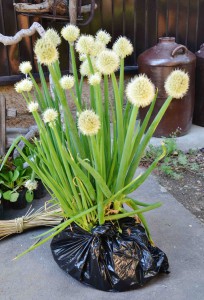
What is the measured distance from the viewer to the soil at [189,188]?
2772 mm

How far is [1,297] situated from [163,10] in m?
3.65

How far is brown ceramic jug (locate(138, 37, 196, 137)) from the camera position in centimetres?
381

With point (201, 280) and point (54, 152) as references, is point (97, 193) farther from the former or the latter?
point (201, 280)

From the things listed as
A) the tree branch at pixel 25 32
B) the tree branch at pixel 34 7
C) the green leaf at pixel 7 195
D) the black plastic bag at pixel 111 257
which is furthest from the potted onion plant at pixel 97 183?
the tree branch at pixel 34 7

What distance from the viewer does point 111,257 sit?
178 cm

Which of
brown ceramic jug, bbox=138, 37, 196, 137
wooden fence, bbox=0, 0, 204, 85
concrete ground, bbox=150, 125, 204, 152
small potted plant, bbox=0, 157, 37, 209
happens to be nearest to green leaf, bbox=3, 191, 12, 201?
small potted plant, bbox=0, 157, 37, 209

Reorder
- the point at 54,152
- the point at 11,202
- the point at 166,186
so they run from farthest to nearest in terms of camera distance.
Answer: the point at 166,186
the point at 11,202
the point at 54,152

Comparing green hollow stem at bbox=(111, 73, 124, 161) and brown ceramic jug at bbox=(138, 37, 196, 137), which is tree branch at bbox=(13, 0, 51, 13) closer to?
brown ceramic jug at bbox=(138, 37, 196, 137)

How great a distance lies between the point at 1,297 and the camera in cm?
183

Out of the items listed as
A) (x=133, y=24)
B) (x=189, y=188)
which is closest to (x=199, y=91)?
(x=133, y=24)

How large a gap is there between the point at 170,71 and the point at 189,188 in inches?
53.1

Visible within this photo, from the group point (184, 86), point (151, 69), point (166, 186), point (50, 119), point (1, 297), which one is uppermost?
point (184, 86)

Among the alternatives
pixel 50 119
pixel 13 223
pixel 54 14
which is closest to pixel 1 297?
pixel 13 223

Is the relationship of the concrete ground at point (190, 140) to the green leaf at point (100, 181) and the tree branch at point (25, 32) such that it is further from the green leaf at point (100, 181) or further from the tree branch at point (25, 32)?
the green leaf at point (100, 181)
